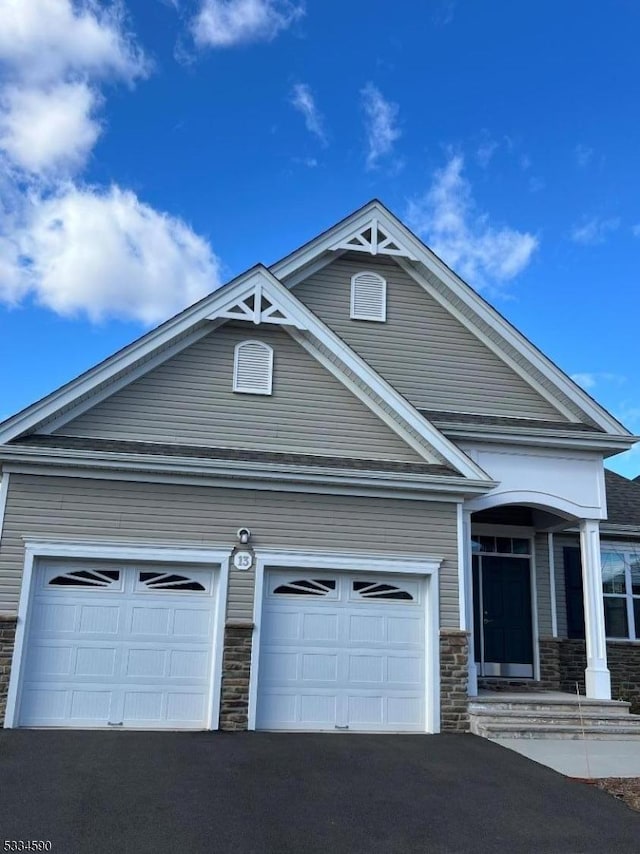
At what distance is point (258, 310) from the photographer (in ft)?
35.1

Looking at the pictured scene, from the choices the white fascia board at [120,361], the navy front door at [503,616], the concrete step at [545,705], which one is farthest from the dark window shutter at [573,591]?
the white fascia board at [120,361]

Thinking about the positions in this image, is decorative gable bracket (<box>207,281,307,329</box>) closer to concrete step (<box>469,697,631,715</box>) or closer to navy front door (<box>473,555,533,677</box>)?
navy front door (<box>473,555,533,677</box>)

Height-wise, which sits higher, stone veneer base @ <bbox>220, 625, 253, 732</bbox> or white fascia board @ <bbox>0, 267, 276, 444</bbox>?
white fascia board @ <bbox>0, 267, 276, 444</bbox>

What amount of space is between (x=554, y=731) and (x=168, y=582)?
17.3ft

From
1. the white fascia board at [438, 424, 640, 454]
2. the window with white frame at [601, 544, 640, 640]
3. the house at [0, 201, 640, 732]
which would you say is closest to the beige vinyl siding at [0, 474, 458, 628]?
the house at [0, 201, 640, 732]

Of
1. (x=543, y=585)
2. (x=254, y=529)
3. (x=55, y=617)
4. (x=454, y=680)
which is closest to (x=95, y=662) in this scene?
(x=55, y=617)

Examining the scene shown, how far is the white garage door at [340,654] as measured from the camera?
9.79 m

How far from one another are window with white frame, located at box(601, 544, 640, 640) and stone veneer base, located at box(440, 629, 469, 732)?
4.80 m

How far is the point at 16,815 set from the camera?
18.5 feet

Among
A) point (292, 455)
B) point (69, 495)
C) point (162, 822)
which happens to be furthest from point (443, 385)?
point (162, 822)

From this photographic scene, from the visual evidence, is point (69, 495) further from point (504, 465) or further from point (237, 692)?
point (504, 465)

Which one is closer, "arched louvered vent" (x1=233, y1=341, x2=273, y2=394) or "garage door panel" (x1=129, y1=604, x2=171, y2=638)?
"garage door panel" (x1=129, y1=604, x2=171, y2=638)

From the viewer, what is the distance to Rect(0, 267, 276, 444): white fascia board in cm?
968

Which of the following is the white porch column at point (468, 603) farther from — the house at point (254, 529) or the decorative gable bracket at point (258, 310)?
the decorative gable bracket at point (258, 310)
